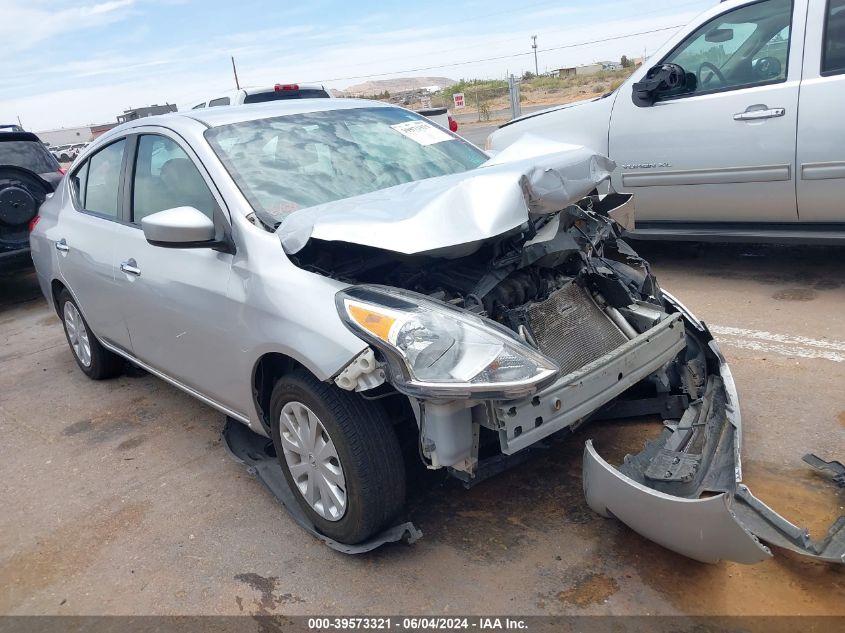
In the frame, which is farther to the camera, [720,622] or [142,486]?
[142,486]

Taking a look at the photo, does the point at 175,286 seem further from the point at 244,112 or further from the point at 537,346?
the point at 537,346

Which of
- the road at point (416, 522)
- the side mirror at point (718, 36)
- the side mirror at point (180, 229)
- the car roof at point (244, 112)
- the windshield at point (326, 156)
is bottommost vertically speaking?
the road at point (416, 522)

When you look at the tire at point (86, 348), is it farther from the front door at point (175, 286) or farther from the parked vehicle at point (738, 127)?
the parked vehicle at point (738, 127)

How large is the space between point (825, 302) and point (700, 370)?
1.99m

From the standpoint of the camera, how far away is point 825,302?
449 centimetres

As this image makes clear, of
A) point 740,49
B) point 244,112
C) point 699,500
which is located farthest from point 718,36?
point 699,500

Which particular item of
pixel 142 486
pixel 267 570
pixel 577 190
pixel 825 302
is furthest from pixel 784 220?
pixel 142 486

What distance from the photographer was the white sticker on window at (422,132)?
3736mm

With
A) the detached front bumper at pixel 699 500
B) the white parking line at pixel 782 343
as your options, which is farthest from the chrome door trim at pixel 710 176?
the detached front bumper at pixel 699 500

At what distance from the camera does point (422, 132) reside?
3838 millimetres

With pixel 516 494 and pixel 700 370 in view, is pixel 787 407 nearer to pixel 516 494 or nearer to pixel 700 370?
pixel 700 370

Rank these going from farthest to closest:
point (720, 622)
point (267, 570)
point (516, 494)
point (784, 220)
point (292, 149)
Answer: point (784, 220) < point (292, 149) < point (516, 494) < point (267, 570) < point (720, 622)

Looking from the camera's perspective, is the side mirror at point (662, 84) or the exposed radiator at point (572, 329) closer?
the exposed radiator at point (572, 329)

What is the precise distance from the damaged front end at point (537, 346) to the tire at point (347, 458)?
148mm
